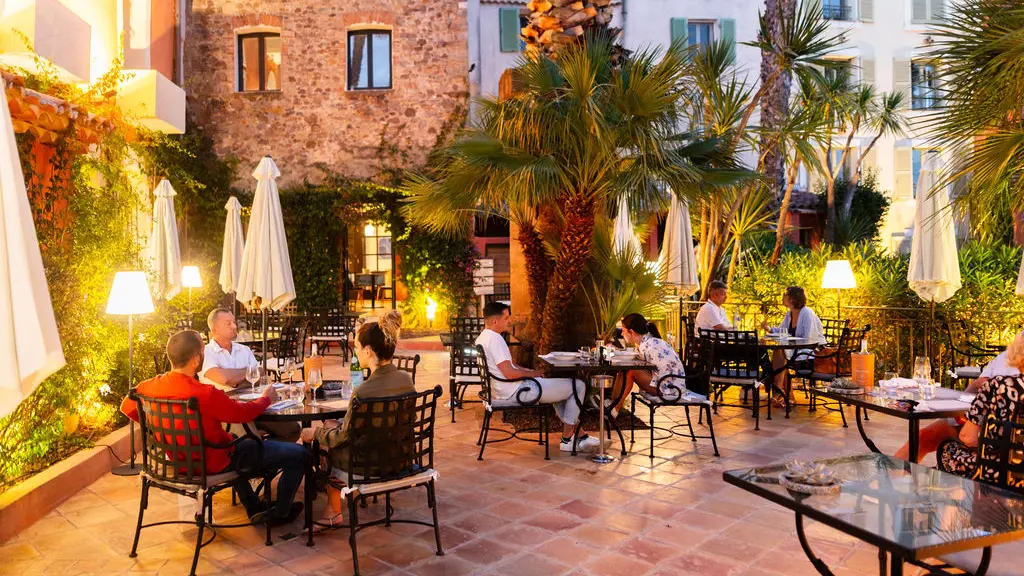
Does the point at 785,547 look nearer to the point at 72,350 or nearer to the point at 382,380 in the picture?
the point at 382,380

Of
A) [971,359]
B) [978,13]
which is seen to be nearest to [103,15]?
[978,13]

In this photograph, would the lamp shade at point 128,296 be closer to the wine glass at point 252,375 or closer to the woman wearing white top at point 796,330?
the wine glass at point 252,375

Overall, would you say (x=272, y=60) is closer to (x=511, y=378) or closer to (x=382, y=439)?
(x=511, y=378)

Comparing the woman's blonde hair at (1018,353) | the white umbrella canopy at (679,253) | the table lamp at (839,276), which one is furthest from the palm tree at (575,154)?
the woman's blonde hair at (1018,353)

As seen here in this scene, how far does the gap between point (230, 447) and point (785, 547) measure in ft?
10.3

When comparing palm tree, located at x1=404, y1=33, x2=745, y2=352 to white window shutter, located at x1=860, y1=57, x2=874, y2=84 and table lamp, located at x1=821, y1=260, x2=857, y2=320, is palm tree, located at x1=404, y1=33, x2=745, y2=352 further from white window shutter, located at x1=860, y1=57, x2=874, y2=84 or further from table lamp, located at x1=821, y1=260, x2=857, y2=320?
white window shutter, located at x1=860, y1=57, x2=874, y2=84

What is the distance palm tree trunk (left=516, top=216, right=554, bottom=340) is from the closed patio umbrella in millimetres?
2353

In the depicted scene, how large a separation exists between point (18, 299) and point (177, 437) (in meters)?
2.03

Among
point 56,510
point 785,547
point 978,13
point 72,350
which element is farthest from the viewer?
point 978,13

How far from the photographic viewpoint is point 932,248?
7.36 m

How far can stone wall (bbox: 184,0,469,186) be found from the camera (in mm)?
15125

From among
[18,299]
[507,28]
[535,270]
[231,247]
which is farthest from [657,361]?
[507,28]

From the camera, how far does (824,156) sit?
1862cm

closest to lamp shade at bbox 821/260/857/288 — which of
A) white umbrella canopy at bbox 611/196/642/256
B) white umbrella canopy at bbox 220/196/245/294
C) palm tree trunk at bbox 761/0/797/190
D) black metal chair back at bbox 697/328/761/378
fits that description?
black metal chair back at bbox 697/328/761/378
